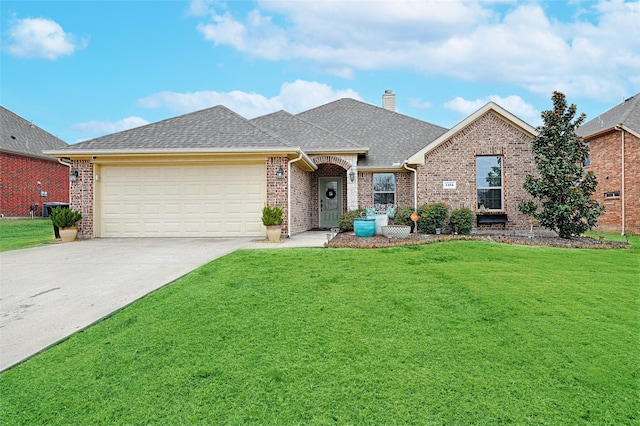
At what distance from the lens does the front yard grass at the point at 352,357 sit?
250cm

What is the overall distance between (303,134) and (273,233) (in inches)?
269

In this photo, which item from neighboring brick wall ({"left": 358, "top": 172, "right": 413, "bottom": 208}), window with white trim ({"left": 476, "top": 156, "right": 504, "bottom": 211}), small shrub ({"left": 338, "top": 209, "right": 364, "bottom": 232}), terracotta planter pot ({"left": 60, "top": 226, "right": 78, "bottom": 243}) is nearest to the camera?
terracotta planter pot ({"left": 60, "top": 226, "right": 78, "bottom": 243})

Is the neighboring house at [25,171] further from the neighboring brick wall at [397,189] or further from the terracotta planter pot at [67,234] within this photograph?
the neighboring brick wall at [397,189]

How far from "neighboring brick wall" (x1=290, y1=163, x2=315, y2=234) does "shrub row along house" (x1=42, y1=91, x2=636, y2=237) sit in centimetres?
4

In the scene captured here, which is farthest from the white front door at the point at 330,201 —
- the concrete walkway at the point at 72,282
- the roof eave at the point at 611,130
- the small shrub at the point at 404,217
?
the roof eave at the point at 611,130

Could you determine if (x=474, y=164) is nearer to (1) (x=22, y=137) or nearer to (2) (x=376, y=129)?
(2) (x=376, y=129)

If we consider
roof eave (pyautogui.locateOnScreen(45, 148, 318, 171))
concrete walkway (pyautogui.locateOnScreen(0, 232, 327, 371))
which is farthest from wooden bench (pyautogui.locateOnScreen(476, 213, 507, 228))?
concrete walkway (pyautogui.locateOnScreen(0, 232, 327, 371))

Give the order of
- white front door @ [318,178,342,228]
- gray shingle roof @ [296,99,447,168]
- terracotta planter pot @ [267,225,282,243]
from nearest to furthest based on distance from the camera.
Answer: terracotta planter pot @ [267,225,282,243]
gray shingle roof @ [296,99,447,168]
white front door @ [318,178,342,228]

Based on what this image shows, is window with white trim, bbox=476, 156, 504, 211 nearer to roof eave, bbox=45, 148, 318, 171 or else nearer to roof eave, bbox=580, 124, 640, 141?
roof eave, bbox=580, 124, 640, 141

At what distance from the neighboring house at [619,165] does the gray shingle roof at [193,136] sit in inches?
581

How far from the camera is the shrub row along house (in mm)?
11906

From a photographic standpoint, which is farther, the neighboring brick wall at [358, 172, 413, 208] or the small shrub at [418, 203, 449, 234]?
the neighboring brick wall at [358, 172, 413, 208]

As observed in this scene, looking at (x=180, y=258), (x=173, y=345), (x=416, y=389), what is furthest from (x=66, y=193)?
(x=416, y=389)

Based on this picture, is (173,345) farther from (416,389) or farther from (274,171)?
(274,171)
